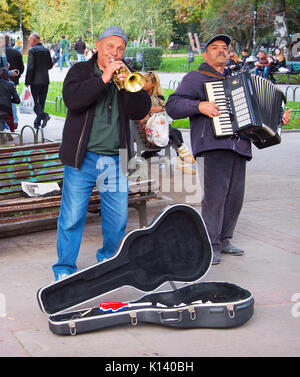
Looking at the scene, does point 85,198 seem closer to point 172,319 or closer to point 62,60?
point 172,319

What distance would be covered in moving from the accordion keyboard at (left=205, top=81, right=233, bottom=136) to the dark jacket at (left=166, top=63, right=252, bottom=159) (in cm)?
6

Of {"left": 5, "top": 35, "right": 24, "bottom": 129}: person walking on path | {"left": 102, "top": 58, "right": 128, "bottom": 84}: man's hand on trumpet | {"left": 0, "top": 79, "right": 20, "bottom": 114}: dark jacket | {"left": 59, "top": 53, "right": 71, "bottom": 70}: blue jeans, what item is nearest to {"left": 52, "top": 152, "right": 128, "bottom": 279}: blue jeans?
{"left": 102, "top": 58, "right": 128, "bottom": 84}: man's hand on trumpet

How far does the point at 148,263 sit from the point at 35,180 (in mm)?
2415

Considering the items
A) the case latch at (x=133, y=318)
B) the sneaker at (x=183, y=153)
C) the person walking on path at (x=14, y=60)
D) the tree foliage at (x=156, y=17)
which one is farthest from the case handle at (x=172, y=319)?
the tree foliage at (x=156, y=17)

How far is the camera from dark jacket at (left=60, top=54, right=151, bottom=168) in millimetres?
4770

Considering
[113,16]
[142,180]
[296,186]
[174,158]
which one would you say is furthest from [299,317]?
[113,16]

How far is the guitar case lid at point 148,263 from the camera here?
430 cm

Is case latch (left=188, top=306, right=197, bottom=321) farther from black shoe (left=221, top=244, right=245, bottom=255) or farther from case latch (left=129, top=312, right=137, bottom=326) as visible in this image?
black shoe (left=221, top=244, right=245, bottom=255)

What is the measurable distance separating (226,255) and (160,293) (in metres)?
1.51

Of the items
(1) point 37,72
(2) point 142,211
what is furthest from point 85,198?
(1) point 37,72

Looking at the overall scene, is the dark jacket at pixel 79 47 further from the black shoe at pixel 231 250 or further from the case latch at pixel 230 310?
the case latch at pixel 230 310

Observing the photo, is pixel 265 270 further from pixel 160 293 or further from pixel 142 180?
pixel 142 180

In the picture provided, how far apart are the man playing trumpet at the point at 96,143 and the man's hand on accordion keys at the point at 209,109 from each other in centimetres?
60
